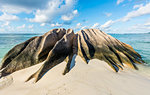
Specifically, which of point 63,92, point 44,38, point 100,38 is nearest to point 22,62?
point 44,38

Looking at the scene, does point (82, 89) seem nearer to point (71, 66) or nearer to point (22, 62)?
point (71, 66)

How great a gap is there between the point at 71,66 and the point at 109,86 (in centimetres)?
213

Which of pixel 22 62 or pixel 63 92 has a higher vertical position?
pixel 22 62

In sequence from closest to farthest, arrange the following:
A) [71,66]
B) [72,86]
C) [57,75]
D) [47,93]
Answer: [47,93] < [72,86] < [57,75] < [71,66]

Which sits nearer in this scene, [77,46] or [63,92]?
[63,92]

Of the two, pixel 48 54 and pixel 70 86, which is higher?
pixel 48 54

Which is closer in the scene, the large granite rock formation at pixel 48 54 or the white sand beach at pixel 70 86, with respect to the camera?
the white sand beach at pixel 70 86

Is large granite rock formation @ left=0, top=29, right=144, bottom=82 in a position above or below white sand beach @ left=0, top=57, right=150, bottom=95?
above

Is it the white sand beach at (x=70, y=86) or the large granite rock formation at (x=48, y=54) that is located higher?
the large granite rock formation at (x=48, y=54)

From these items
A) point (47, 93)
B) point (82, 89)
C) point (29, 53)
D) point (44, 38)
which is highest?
point (44, 38)

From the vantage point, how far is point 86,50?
5605 millimetres

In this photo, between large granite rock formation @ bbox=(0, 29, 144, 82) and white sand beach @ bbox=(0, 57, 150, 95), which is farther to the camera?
large granite rock formation @ bbox=(0, 29, 144, 82)

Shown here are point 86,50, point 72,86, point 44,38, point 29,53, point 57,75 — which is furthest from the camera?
point 86,50

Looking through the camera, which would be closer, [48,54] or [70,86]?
[70,86]
